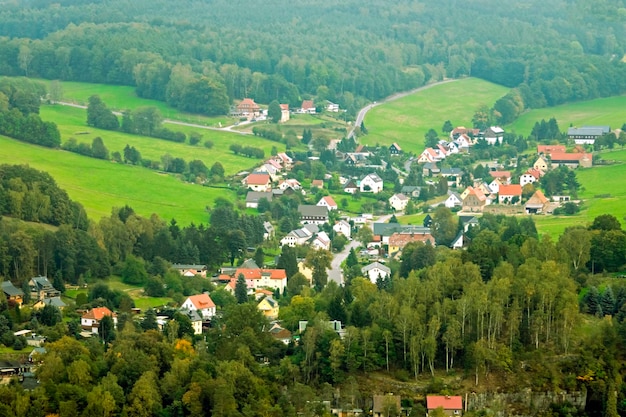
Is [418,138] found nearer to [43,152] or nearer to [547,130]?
[547,130]

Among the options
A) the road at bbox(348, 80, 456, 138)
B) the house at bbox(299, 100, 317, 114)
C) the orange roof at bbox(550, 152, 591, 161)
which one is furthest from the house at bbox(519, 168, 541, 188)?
the house at bbox(299, 100, 317, 114)

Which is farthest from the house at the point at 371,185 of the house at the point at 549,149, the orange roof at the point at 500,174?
the house at the point at 549,149

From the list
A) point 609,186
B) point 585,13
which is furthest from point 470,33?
point 609,186

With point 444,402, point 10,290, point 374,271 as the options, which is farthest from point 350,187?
point 444,402

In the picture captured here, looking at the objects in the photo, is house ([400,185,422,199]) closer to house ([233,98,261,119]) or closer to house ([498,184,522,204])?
house ([498,184,522,204])

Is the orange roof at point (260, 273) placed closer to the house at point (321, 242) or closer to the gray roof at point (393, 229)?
the house at point (321, 242)

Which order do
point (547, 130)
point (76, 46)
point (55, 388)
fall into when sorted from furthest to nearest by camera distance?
point (76, 46)
point (547, 130)
point (55, 388)
